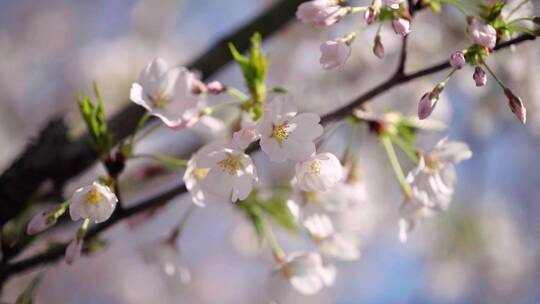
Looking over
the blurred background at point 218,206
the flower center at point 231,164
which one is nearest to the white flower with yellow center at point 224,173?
the flower center at point 231,164

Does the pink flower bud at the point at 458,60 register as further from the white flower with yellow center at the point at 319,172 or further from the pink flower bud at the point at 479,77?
the white flower with yellow center at the point at 319,172

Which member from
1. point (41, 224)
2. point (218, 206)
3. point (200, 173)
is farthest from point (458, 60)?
point (218, 206)

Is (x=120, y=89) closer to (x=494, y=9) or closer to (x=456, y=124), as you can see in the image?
(x=456, y=124)

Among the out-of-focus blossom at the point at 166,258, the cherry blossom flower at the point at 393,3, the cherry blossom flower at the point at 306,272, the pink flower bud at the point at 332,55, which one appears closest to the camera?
the cherry blossom flower at the point at 393,3

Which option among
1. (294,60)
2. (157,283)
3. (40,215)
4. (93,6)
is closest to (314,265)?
(40,215)

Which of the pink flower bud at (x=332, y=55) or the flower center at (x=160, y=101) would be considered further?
the flower center at (x=160, y=101)

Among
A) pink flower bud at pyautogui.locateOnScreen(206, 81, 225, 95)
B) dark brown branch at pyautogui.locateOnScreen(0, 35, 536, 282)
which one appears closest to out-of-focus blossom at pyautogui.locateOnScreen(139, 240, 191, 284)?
dark brown branch at pyautogui.locateOnScreen(0, 35, 536, 282)

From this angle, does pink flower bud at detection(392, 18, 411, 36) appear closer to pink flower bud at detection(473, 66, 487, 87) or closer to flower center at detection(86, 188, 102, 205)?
pink flower bud at detection(473, 66, 487, 87)
